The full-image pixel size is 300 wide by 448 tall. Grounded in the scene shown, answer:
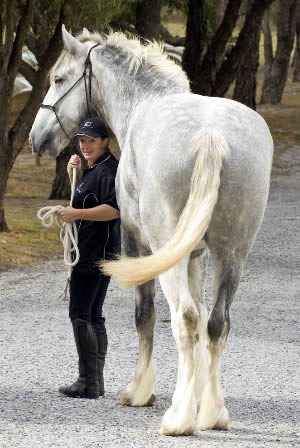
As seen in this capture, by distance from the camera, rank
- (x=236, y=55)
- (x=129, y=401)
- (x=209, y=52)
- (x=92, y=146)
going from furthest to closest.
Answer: (x=236, y=55)
(x=209, y=52)
(x=92, y=146)
(x=129, y=401)

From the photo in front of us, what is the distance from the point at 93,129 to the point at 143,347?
139cm

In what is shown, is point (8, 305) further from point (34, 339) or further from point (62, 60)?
point (62, 60)

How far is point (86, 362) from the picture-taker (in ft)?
18.9

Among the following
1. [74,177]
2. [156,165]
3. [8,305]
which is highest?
[156,165]

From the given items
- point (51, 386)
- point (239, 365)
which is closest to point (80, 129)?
point (51, 386)

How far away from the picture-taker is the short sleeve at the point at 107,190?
18.5ft

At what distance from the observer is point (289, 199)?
728 inches

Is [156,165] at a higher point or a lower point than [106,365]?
higher

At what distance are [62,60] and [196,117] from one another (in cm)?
144

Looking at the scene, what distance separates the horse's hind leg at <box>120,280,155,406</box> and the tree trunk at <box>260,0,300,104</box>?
2576 centimetres

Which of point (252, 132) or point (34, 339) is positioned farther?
point (34, 339)

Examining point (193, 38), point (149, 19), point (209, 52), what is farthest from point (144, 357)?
point (193, 38)

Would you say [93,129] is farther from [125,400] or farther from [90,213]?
[125,400]

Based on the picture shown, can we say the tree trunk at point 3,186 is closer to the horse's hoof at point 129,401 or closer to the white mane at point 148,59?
the white mane at point 148,59
